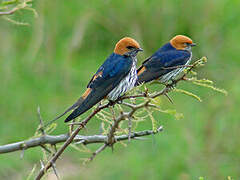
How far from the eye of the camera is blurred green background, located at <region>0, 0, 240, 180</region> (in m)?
4.91

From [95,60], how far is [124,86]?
256 cm

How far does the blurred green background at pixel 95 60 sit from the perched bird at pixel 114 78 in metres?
1.75

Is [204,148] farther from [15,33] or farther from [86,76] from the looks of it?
[15,33]

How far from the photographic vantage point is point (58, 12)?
556 centimetres

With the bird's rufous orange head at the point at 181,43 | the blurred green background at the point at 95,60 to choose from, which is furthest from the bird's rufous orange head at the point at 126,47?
the blurred green background at the point at 95,60

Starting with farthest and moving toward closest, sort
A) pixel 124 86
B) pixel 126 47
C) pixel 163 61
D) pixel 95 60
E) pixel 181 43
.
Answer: pixel 95 60, pixel 181 43, pixel 163 61, pixel 126 47, pixel 124 86

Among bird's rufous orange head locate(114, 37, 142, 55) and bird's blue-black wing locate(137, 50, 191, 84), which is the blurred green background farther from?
bird's rufous orange head locate(114, 37, 142, 55)

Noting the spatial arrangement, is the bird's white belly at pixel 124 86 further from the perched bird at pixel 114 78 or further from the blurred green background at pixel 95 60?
the blurred green background at pixel 95 60

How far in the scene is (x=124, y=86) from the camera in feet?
9.97

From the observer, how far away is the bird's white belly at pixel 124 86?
294 centimetres

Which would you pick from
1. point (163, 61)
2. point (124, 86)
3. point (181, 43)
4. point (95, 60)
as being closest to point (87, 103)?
point (124, 86)

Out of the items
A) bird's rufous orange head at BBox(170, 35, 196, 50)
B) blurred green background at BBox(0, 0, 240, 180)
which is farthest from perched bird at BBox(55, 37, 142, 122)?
blurred green background at BBox(0, 0, 240, 180)

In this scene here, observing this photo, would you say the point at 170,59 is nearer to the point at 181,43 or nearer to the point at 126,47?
the point at 181,43

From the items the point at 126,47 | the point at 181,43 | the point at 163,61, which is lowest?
the point at 163,61
